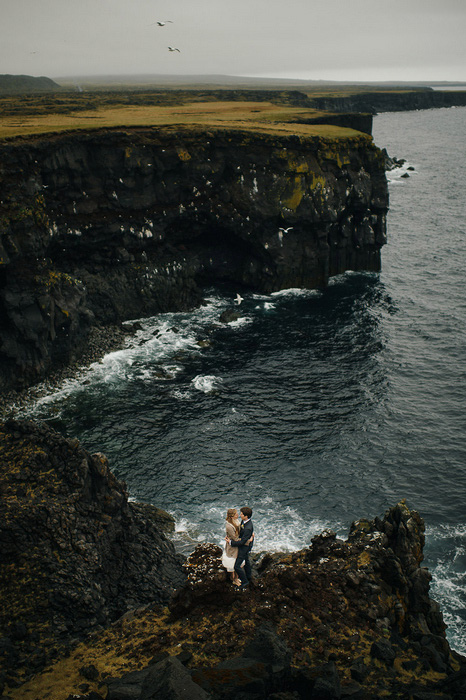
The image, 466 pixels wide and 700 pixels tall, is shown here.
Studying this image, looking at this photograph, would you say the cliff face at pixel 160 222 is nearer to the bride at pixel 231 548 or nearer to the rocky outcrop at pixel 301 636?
the rocky outcrop at pixel 301 636

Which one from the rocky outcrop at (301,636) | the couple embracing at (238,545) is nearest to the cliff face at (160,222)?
the rocky outcrop at (301,636)

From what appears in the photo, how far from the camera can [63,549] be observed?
24.7m

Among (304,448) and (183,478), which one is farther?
(304,448)

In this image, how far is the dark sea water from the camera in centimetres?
3738

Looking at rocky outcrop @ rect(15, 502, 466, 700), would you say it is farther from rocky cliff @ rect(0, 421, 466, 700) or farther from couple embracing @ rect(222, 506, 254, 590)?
couple embracing @ rect(222, 506, 254, 590)

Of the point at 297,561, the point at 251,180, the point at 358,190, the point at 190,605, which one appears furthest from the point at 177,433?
the point at 358,190

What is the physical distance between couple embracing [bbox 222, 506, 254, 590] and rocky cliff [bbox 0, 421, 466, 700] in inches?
20.8

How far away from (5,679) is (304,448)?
28165 millimetres

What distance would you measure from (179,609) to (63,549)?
6102 millimetres

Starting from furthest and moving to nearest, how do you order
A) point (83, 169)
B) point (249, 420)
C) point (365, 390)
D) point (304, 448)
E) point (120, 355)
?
point (83, 169) < point (120, 355) < point (365, 390) < point (249, 420) < point (304, 448)

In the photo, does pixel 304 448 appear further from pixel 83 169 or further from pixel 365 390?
pixel 83 169

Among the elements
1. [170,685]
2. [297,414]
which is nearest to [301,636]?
[170,685]

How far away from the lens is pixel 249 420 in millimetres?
47062

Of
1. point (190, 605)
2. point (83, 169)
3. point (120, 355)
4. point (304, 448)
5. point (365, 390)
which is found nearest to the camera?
point (190, 605)
